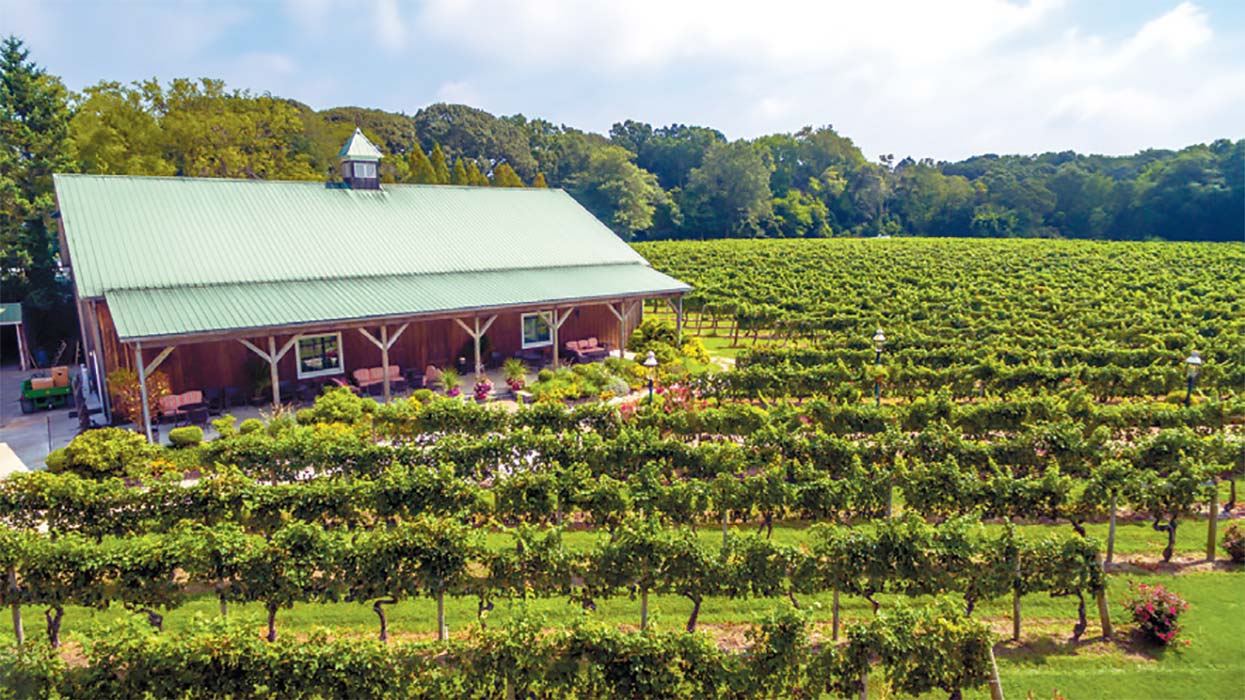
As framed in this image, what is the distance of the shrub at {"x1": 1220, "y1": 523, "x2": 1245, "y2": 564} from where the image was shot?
12.3 metres

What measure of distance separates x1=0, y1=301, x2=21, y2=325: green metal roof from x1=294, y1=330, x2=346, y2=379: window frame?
35.7ft

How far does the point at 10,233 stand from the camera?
29.1 m

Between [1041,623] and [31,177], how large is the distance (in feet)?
129

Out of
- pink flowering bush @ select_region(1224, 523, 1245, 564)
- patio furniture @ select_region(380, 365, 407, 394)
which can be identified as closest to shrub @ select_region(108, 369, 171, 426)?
patio furniture @ select_region(380, 365, 407, 394)

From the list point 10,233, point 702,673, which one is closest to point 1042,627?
point 702,673

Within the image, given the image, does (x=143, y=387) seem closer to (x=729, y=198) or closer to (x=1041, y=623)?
(x=1041, y=623)

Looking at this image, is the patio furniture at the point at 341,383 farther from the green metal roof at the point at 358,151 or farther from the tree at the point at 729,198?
the tree at the point at 729,198

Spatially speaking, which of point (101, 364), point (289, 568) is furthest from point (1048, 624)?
point (101, 364)

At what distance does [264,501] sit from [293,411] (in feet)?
29.7

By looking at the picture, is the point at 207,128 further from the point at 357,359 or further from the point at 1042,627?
the point at 1042,627

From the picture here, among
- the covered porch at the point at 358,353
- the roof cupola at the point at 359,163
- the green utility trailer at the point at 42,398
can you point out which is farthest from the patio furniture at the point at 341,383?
the roof cupola at the point at 359,163

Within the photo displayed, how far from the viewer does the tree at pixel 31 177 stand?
2897 centimetres

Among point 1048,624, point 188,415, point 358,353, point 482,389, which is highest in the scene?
point 358,353

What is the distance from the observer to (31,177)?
31.8 meters
